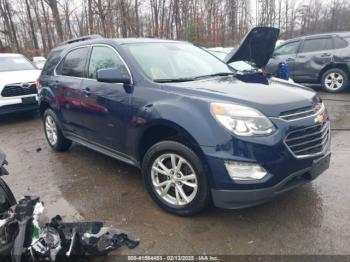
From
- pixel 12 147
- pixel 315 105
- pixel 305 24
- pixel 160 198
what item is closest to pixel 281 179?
pixel 315 105

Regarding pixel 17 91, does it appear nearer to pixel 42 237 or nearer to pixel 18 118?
pixel 18 118

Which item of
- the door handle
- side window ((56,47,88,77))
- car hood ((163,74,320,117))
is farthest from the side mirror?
side window ((56,47,88,77))

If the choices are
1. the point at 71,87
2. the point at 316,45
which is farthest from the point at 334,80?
the point at 71,87

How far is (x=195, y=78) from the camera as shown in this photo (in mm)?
3650

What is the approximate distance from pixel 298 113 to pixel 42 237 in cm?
235

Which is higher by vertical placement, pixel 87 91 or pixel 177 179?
pixel 87 91

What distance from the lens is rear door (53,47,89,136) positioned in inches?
175

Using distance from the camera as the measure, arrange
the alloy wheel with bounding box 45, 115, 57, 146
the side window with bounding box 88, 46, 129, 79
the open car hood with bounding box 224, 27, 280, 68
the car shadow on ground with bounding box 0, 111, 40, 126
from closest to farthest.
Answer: the side window with bounding box 88, 46, 129, 79 < the alloy wheel with bounding box 45, 115, 57, 146 < the open car hood with bounding box 224, 27, 280, 68 < the car shadow on ground with bounding box 0, 111, 40, 126

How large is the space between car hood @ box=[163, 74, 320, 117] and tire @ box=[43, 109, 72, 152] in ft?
8.79

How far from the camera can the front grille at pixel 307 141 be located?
2795mm

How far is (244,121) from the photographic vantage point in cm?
274

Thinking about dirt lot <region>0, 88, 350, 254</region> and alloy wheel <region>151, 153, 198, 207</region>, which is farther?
alloy wheel <region>151, 153, 198, 207</region>

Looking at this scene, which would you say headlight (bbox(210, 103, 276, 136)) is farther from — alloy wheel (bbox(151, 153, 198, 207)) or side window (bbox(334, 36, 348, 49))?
side window (bbox(334, 36, 348, 49))

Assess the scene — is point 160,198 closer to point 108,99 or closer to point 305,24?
A: point 108,99
